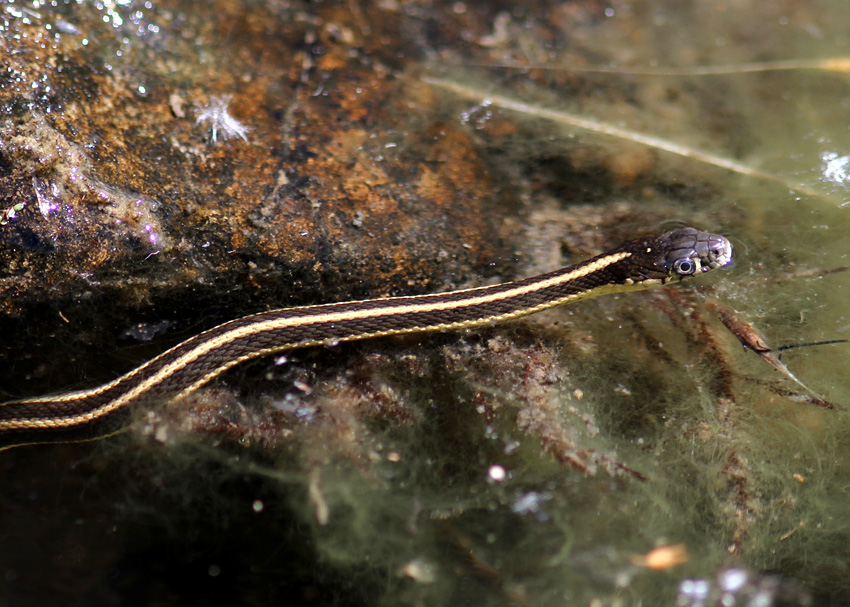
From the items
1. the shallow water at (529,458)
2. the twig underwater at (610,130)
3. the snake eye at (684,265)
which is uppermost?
the twig underwater at (610,130)

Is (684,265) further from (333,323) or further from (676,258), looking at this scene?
(333,323)

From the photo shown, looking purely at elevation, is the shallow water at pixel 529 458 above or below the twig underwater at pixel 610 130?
below

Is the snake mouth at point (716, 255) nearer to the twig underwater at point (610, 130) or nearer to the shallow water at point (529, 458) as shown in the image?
the shallow water at point (529, 458)

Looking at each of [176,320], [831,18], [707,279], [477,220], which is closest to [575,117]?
[477,220]

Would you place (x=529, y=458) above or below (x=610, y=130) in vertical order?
below

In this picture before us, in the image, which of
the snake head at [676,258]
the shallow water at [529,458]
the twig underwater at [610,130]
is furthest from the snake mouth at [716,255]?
the twig underwater at [610,130]

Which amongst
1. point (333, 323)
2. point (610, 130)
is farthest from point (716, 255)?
point (333, 323)

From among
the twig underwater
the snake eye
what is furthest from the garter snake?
the twig underwater
